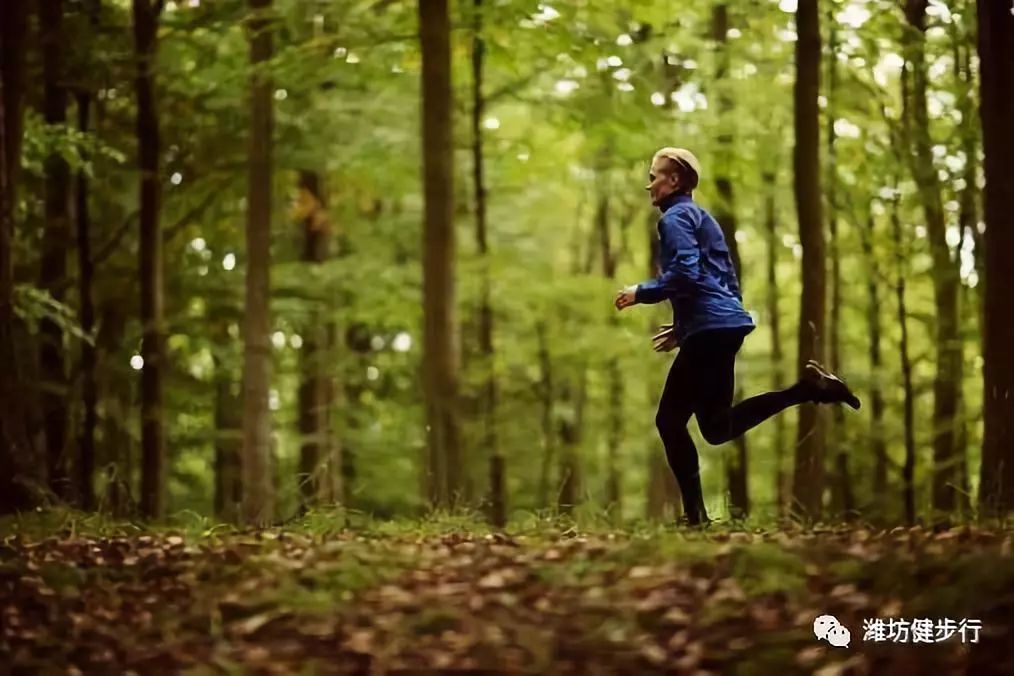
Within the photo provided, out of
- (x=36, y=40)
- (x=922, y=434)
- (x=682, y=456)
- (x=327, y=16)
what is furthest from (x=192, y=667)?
(x=922, y=434)

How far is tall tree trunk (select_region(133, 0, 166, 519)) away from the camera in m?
10.7

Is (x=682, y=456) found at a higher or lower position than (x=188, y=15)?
lower

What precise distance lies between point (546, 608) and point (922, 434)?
13.2 metres

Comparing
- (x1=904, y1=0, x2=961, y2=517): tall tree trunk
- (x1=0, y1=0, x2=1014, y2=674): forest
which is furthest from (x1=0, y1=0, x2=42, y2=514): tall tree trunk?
(x1=904, y1=0, x2=961, y2=517): tall tree trunk

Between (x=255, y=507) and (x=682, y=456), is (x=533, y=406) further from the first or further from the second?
(x=682, y=456)

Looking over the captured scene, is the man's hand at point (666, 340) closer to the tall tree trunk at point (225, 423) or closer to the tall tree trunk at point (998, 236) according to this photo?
the tall tree trunk at point (998, 236)

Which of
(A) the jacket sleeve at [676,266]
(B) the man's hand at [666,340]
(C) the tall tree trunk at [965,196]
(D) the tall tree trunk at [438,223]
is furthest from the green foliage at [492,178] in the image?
(A) the jacket sleeve at [676,266]

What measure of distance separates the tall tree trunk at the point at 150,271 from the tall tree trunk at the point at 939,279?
24.0 feet

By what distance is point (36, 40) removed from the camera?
1057cm

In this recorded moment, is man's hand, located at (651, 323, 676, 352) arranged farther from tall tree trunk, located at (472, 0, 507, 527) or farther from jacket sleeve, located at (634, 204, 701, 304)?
tall tree trunk, located at (472, 0, 507, 527)

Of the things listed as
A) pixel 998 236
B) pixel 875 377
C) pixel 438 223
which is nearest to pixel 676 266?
pixel 998 236

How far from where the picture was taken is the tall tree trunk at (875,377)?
13102 millimetres

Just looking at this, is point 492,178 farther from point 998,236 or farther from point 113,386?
point 998,236

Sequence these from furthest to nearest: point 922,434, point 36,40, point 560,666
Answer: point 922,434 < point 36,40 < point 560,666
